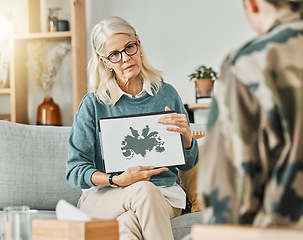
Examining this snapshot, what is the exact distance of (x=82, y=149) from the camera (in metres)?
2.08

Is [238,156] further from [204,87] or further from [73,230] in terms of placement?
[204,87]

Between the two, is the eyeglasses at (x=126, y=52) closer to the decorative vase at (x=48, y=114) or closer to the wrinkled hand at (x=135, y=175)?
the wrinkled hand at (x=135, y=175)

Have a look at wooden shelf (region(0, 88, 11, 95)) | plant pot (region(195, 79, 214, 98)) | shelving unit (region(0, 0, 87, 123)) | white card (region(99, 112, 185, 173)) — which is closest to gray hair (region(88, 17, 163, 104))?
white card (region(99, 112, 185, 173))

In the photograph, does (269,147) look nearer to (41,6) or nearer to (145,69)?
(145,69)

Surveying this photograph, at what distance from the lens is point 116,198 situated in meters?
1.92

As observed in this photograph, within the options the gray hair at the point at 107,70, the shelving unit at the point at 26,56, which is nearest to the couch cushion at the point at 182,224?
the gray hair at the point at 107,70

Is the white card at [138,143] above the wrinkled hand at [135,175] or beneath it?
above

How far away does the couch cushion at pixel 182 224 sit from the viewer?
198cm

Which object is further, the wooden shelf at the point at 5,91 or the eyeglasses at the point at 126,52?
the wooden shelf at the point at 5,91

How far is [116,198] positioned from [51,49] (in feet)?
8.35

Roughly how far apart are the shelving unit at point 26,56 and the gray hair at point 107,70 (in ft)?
5.31

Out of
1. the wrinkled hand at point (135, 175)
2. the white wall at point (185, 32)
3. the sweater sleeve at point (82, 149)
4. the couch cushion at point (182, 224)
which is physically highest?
the white wall at point (185, 32)

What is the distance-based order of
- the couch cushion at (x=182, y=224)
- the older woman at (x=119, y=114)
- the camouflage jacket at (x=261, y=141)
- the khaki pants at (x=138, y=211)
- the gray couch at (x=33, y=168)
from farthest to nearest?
the gray couch at (x=33, y=168), the couch cushion at (x=182, y=224), the older woman at (x=119, y=114), the khaki pants at (x=138, y=211), the camouflage jacket at (x=261, y=141)

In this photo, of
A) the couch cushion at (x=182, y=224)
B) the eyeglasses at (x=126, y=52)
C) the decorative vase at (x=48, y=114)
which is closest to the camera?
the couch cushion at (x=182, y=224)
